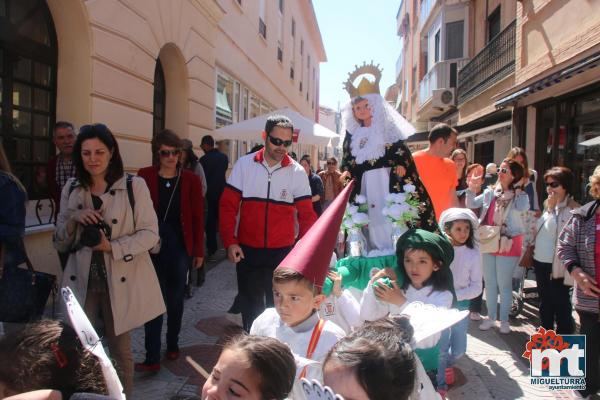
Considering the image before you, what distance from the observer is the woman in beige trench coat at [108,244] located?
9.60ft

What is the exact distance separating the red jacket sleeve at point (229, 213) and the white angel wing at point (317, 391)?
2.42 metres

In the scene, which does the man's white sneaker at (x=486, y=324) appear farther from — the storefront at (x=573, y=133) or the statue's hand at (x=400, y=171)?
the storefront at (x=573, y=133)

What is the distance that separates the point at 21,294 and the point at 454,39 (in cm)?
1880

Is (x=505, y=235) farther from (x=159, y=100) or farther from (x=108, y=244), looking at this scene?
(x=159, y=100)

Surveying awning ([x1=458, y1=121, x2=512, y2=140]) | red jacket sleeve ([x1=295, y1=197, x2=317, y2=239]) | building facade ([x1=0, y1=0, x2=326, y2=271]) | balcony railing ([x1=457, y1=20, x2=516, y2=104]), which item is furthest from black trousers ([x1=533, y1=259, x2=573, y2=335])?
balcony railing ([x1=457, y1=20, x2=516, y2=104])

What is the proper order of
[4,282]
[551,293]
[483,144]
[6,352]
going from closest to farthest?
[6,352] → [4,282] → [551,293] → [483,144]

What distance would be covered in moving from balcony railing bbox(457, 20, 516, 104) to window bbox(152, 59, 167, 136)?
8.34 metres

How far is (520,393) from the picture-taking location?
12.5ft

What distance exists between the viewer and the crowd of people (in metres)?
1.44

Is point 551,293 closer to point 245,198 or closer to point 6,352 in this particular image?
point 245,198

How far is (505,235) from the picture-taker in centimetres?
515

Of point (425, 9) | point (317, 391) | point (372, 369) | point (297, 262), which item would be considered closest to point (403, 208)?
point (297, 262)

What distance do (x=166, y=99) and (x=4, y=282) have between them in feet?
23.3

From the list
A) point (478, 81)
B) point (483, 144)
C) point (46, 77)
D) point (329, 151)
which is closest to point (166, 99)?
point (46, 77)
